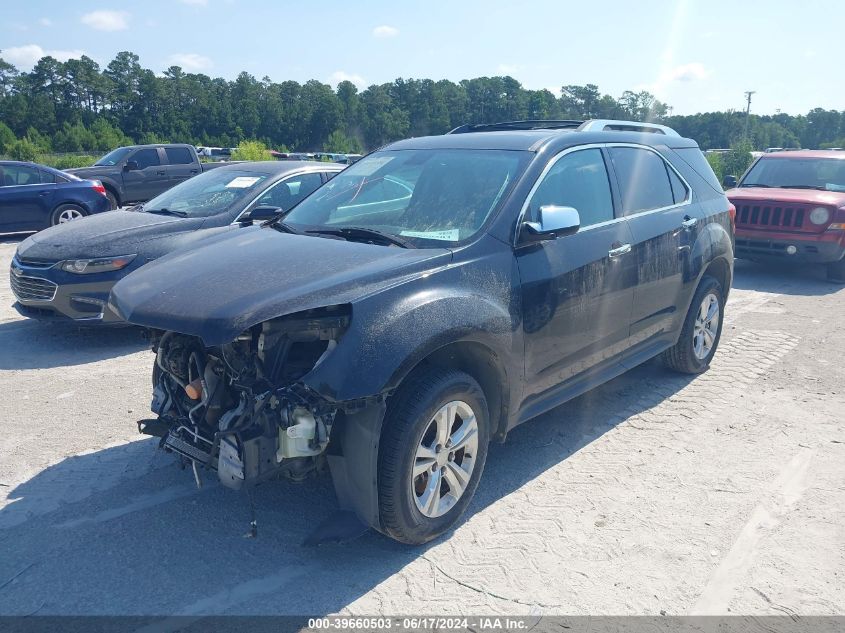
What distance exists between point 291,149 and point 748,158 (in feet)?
193

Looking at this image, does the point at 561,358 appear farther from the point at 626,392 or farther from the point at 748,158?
the point at 748,158

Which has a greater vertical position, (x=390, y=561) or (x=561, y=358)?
(x=561, y=358)

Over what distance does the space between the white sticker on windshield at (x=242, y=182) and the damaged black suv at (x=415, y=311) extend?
261cm

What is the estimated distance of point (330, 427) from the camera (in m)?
3.09

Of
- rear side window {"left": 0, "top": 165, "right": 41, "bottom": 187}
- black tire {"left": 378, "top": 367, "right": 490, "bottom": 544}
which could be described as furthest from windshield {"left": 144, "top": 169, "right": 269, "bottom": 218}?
rear side window {"left": 0, "top": 165, "right": 41, "bottom": 187}

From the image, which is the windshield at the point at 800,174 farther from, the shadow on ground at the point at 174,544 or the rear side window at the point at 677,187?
the shadow on ground at the point at 174,544

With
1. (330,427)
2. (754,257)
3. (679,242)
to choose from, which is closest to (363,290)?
(330,427)

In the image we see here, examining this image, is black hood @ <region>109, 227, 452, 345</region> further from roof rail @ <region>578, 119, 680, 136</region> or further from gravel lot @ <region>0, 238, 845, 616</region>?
roof rail @ <region>578, 119, 680, 136</region>

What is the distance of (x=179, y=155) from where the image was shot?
17.6 metres

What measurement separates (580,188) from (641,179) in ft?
2.76

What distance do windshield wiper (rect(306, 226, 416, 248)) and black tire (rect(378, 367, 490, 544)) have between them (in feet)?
2.57

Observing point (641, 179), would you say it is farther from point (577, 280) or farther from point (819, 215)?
point (819, 215)

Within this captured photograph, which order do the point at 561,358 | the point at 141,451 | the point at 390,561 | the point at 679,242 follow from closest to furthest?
1. the point at 390,561
2. the point at 561,358
3. the point at 141,451
4. the point at 679,242

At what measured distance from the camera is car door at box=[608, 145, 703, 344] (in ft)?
15.8
